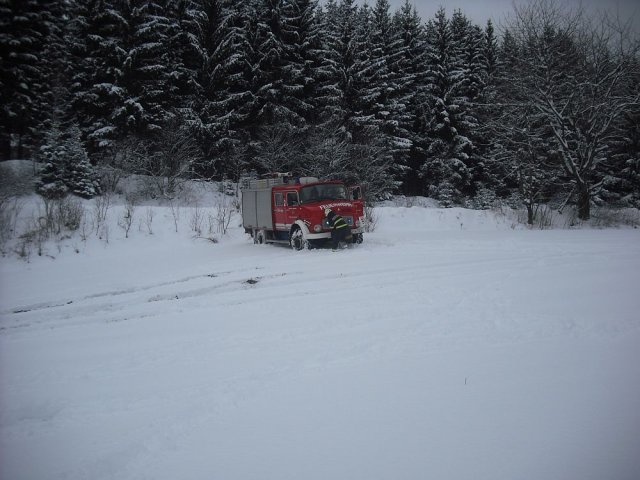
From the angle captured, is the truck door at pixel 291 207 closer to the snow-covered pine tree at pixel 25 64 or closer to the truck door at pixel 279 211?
the truck door at pixel 279 211

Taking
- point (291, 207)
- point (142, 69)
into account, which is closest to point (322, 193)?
point (291, 207)

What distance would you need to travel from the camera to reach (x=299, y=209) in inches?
538

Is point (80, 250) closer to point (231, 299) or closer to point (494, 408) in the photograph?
point (231, 299)

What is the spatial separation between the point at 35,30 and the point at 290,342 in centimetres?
3323

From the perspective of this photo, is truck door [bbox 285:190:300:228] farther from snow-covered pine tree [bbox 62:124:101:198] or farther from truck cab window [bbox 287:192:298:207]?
snow-covered pine tree [bbox 62:124:101:198]

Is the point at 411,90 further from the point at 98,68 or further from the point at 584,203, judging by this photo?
the point at 98,68

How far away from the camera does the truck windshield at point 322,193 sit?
45.9 ft

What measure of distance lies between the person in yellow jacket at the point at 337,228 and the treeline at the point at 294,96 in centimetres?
1077

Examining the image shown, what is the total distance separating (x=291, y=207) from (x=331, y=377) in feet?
33.8

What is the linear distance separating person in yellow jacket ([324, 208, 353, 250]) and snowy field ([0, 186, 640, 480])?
13.4 feet

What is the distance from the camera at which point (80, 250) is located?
12914mm

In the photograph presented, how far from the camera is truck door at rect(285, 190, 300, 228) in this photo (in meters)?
13.8

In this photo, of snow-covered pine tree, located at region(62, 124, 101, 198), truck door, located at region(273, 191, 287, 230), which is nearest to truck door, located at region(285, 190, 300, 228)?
truck door, located at region(273, 191, 287, 230)

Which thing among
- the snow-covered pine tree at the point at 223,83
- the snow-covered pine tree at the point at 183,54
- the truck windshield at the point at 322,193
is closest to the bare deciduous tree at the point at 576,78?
the truck windshield at the point at 322,193
